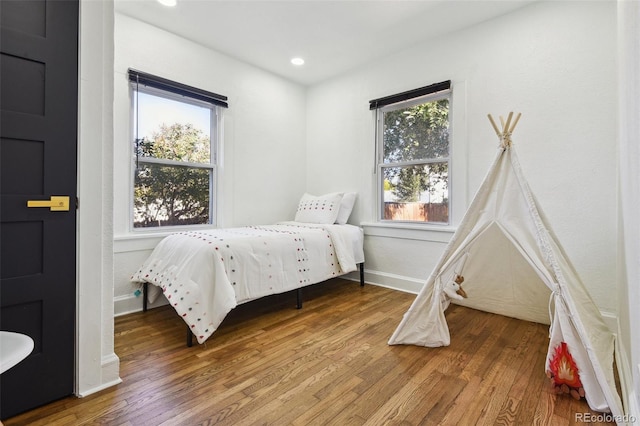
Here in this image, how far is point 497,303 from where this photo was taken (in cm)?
265

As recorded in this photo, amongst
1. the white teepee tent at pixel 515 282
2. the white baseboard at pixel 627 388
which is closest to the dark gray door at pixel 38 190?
the white teepee tent at pixel 515 282

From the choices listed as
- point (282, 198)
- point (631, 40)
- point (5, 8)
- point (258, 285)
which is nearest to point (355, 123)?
point (282, 198)

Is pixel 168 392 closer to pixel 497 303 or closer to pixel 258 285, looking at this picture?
pixel 258 285

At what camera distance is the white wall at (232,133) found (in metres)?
2.68

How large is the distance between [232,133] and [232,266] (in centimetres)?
187

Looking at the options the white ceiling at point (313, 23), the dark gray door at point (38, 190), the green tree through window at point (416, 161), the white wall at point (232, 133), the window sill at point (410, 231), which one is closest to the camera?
the dark gray door at point (38, 190)

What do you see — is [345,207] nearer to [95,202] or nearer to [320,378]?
[320,378]

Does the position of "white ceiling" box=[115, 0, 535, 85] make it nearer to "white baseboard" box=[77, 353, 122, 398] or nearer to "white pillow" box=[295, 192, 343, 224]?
"white pillow" box=[295, 192, 343, 224]

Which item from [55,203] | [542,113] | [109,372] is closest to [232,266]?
[109,372]

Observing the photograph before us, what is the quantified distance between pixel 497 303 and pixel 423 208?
1.14 metres

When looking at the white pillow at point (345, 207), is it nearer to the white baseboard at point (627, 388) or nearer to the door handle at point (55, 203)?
the white baseboard at point (627, 388)

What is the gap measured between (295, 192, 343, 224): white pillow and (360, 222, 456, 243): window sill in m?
0.41

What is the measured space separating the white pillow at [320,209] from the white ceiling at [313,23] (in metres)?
1.65

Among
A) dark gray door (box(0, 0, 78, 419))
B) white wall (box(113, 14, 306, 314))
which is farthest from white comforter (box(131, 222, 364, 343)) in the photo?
dark gray door (box(0, 0, 78, 419))
